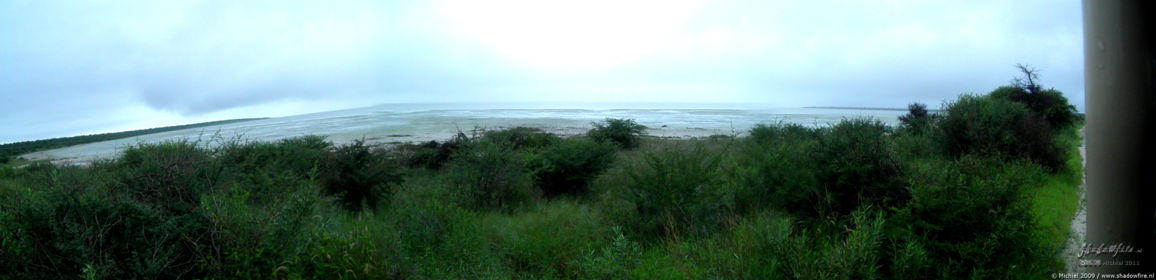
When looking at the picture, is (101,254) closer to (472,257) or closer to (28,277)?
(28,277)

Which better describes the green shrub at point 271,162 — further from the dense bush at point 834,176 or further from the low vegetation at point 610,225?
the dense bush at point 834,176

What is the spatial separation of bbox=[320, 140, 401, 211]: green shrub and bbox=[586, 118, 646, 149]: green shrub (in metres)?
13.4

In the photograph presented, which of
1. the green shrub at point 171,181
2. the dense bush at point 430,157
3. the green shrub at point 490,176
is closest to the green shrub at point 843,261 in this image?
the green shrub at point 171,181

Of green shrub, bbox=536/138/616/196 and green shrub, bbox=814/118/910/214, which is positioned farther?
green shrub, bbox=536/138/616/196

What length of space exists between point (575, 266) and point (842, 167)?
3.94 m

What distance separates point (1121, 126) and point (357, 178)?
13502mm

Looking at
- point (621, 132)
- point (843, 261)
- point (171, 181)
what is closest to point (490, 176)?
point (171, 181)

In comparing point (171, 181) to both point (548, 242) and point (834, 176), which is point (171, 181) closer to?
point (548, 242)

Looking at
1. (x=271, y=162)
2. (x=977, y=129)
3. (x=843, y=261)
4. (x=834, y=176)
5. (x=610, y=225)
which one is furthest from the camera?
(x=977, y=129)

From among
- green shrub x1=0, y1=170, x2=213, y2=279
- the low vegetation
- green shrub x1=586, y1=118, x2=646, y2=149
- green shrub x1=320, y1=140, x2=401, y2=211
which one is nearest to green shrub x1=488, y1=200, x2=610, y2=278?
the low vegetation

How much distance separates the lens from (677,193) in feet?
27.3

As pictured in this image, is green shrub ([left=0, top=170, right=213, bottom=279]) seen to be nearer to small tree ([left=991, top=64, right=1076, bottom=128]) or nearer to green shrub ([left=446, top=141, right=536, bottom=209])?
green shrub ([left=446, top=141, right=536, bottom=209])

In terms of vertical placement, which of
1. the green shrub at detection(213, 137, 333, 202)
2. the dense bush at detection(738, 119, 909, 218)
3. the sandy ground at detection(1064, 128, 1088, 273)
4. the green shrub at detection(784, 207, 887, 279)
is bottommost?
the sandy ground at detection(1064, 128, 1088, 273)

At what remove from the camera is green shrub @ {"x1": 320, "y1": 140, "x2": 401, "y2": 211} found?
12.8 m
